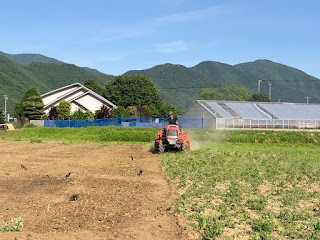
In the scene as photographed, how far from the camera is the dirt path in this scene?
707 cm

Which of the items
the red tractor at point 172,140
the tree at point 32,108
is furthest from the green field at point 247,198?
the tree at point 32,108

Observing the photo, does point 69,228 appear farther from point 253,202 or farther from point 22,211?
point 253,202

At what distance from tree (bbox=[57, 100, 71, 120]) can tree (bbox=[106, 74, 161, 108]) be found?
24603 mm

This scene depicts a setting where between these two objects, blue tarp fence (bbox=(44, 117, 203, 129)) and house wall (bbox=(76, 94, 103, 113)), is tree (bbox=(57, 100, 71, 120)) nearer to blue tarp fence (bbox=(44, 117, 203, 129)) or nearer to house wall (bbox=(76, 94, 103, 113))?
house wall (bbox=(76, 94, 103, 113))

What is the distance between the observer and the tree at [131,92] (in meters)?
87.7

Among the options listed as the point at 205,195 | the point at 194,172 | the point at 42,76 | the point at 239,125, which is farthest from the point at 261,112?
the point at 42,76

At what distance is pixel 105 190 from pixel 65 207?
2.05 meters

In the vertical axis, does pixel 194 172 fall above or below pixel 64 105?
below

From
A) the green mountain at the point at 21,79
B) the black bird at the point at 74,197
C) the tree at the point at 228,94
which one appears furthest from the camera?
the green mountain at the point at 21,79

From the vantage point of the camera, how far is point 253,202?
912 cm

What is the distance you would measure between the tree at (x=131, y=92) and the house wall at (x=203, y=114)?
80.2 ft

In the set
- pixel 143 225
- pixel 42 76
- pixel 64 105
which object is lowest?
pixel 143 225

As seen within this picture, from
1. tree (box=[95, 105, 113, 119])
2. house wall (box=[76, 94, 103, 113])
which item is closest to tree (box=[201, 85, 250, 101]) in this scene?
house wall (box=[76, 94, 103, 113])

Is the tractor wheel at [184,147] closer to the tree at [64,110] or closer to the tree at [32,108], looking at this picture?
the tree at [64,110]
